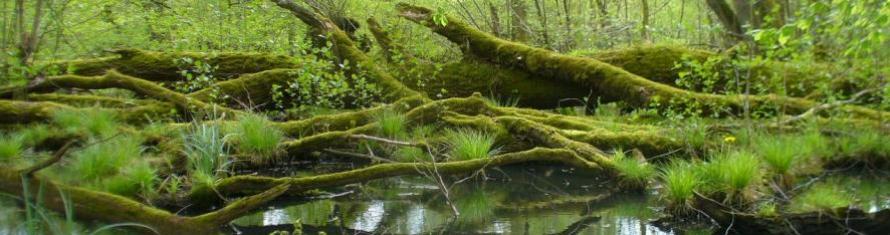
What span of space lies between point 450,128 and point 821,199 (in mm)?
3645

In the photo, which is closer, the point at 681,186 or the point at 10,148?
the point at 681,186

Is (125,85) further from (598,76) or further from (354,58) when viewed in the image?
(598,76)

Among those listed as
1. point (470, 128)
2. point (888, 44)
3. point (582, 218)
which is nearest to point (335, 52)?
point (470, 128)

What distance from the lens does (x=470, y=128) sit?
7.35 meters

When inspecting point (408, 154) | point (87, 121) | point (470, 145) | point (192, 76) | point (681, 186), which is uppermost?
point (192, 76)

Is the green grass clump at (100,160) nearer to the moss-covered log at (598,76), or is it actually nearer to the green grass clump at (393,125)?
the green grass clump at (393,125)

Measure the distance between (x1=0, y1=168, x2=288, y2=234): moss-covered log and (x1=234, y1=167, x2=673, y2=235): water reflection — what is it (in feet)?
3.03

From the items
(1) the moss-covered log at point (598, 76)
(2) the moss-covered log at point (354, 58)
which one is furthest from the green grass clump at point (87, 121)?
(1) the moss-covered log at point (598, 76)

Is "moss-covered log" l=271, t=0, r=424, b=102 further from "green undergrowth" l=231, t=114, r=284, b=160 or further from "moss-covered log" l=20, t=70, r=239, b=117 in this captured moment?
"moss-covered log" l=20, t=70, r=239, b=117

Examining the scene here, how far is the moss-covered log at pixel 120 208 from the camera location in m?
3.91

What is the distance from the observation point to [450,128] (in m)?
7.44

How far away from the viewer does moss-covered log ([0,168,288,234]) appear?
3.91m

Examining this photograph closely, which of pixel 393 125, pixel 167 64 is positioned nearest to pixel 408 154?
pixel 393 125

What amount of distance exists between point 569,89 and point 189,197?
16.6 ft
